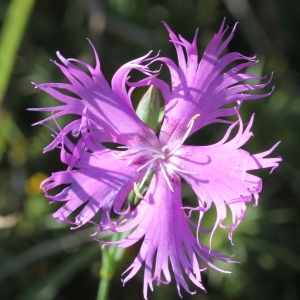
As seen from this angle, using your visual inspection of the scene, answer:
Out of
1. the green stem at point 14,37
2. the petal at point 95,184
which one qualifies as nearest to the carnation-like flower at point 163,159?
the petal at point 95,184

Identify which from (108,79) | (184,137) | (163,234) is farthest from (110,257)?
(108,79)

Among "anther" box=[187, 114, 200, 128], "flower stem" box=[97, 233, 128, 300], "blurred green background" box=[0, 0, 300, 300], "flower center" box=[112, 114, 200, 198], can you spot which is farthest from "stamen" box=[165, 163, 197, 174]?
"blurred green background" box=[0, 0, 300, 300]

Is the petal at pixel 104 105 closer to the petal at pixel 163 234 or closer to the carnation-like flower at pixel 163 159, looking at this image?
the carnation-like flower at pixel 163 159

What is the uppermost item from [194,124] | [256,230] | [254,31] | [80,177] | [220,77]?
[254,31]

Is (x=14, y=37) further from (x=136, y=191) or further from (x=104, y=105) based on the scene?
(x=136, y=191)

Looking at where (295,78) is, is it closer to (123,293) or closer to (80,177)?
(123,293)

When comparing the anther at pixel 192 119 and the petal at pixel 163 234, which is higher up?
the anther at pixel 192 119

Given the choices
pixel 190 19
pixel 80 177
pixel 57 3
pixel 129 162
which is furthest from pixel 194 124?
pixel 57 3

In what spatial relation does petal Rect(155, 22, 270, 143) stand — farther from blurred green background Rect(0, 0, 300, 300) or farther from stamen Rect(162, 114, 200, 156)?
blurred green background Rect(0, 0, 300, 300)
